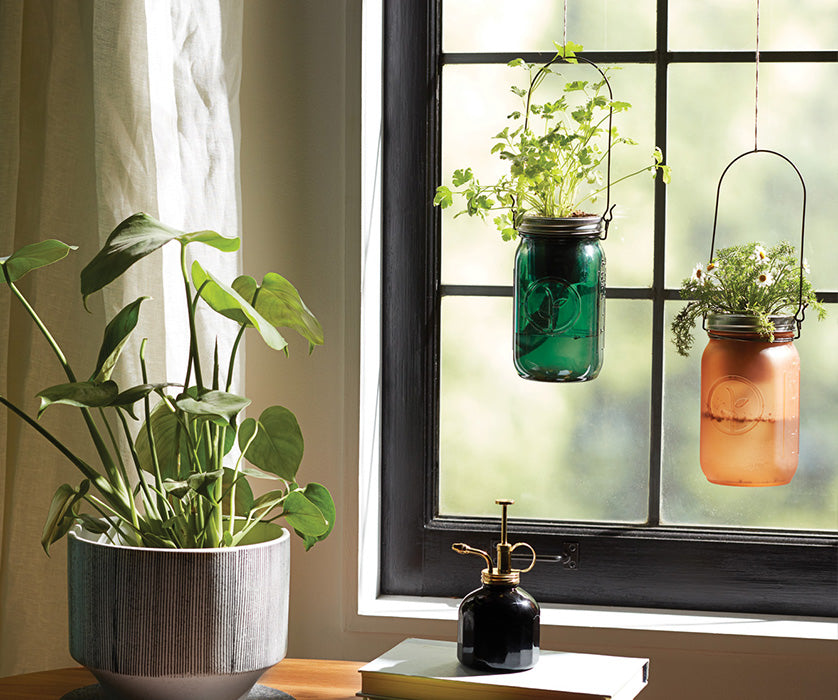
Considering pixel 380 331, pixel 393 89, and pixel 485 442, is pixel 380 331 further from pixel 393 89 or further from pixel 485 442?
pixel 393 89

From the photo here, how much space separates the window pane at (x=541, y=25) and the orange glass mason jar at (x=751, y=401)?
18.2 inches

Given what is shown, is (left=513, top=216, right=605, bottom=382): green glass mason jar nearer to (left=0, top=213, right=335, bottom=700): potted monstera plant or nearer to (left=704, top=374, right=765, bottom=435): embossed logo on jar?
(left=704, top=374, right=765, bottom=435): embossed logo on jar

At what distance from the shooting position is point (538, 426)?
154 cm

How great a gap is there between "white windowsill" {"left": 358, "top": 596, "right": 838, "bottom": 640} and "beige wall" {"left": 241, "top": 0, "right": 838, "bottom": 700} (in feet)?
0.13

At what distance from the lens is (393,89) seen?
1507 millimetres

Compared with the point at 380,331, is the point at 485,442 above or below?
below

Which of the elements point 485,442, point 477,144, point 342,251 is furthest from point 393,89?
point 485,442

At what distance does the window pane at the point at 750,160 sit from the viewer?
1.47 m

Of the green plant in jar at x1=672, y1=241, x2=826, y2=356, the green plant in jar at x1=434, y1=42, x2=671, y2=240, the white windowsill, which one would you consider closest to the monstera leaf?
the green plant in jar at x1=434, y1=42, x2=671, y2=240

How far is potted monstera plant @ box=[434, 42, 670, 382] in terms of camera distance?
1323 millimetres

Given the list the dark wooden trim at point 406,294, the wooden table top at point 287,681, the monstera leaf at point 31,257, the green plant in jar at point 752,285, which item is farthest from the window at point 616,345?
the monstera leaf at point 31,257

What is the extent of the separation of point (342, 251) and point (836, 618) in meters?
0.88

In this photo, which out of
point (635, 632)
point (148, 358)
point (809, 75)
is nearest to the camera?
point (148, 358)

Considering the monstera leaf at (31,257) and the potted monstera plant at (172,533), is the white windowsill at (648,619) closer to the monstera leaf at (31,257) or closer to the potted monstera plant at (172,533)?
the potted monstera plant at (172,533)
